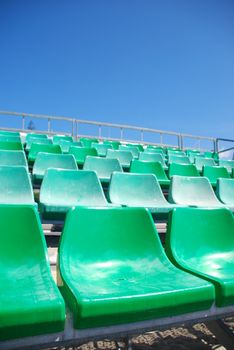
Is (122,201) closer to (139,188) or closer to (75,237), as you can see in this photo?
(139,188)

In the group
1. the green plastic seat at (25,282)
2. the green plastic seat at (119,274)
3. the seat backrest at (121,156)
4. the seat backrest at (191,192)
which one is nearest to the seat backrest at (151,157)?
the seat backrest at (121,156)

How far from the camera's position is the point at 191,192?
3.78 meters

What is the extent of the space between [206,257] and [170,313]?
2.55 ft

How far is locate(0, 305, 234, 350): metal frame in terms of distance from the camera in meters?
1.14

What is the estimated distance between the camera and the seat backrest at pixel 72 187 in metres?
3.09

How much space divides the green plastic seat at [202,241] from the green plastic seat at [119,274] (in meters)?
0.12

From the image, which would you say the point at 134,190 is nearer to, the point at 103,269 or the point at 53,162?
the point at 53,162

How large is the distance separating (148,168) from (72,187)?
5.58 feet

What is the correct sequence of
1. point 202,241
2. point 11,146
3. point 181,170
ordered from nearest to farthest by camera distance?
point 202,241 < point 181,170 < point 11,146

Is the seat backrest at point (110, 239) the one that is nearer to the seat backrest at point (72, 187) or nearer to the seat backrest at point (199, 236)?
the seat backrest at point (199, 236)

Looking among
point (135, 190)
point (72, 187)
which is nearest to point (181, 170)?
point (135, 190)

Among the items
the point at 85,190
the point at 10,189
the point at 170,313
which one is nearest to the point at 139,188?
the point at 85,190

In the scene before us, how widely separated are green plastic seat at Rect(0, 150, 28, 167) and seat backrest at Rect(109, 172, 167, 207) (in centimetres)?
123

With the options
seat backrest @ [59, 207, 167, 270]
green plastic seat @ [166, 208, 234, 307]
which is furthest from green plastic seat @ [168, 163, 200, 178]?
seat backrest @ [59, 207, 167, 270]
